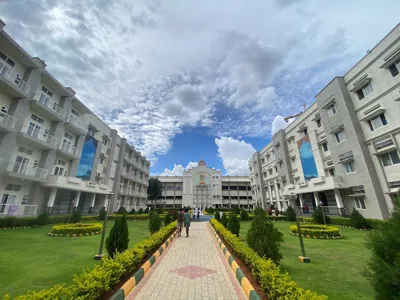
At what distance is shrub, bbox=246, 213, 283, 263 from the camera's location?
18.6 ft

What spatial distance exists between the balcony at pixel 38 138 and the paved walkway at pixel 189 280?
17305mm

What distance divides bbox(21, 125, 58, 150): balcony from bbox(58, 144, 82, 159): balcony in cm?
110

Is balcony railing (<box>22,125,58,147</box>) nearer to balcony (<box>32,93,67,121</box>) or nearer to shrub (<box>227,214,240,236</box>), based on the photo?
balcony (<box>32,93,67,121</box>)

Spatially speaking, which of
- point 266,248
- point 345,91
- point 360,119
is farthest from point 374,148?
point 266,248

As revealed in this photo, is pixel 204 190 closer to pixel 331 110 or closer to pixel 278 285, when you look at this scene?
pixel 331 110

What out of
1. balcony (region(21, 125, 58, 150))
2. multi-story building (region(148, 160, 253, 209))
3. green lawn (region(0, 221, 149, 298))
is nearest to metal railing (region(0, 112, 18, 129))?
balcony (region(21, 125, 58, 150))

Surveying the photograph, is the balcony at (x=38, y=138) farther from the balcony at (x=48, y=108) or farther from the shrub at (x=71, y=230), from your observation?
the shrub at (x=71, y=230)

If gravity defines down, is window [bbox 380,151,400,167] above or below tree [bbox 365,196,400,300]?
above

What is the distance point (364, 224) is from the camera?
15297mm

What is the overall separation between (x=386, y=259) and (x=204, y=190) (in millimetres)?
55955

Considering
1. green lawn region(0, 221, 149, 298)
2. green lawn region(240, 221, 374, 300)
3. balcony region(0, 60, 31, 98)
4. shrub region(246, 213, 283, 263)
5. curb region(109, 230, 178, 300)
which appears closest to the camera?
curb region(109, 230, 178, 300)

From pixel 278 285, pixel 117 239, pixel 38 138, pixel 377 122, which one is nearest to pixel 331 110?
pixel 377 122

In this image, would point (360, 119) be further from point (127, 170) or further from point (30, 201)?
point (127, 170)

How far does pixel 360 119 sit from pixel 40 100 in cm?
3288
